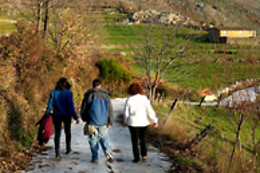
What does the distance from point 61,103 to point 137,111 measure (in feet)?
5.81

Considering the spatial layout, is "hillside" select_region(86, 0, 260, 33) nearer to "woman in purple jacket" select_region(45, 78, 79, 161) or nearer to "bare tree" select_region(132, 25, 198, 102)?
"bare tree" select_region(132, 25, 198, 102)

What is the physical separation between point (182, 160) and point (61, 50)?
10.2 meters

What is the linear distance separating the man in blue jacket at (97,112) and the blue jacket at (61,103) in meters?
0.39

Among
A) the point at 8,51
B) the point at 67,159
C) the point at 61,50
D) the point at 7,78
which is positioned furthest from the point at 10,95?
the point at 61,50

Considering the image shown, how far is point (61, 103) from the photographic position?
6.36m

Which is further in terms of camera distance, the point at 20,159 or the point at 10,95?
the point at 10,95

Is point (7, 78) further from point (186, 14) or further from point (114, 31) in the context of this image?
point (114, 31)

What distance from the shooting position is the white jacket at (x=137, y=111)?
608cm

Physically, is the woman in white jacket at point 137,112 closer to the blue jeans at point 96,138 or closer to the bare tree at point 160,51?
the blue jeans at point 96,138

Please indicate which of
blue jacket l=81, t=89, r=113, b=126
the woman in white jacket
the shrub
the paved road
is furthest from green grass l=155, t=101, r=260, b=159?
blue jacket l=81, t=89, r=113, b=126

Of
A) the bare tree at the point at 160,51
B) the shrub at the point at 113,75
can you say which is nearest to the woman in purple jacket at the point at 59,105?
the bare tree at the point at 160,51

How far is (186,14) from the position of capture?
1017cm

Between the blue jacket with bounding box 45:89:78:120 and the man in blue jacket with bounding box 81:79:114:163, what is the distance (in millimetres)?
390

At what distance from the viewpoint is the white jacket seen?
6.08 m
